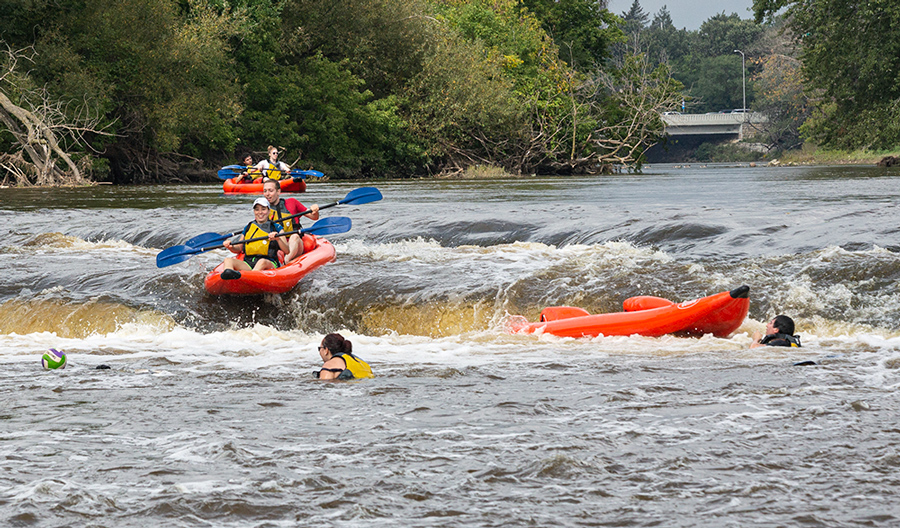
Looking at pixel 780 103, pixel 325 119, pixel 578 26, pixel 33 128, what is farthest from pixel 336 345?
pixel 780 103

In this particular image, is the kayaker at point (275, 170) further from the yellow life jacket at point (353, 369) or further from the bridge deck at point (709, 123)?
the bridge deck at point (709, 123)

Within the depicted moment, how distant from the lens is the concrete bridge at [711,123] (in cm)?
7425

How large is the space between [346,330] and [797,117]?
62.4 m

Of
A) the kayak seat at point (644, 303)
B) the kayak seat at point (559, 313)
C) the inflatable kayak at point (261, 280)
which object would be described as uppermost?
the inflatable kayak at point (261, 280)

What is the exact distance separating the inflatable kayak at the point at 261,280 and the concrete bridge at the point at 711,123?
6732 centimetres

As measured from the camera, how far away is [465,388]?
226 inches

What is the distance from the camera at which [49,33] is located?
27.3m

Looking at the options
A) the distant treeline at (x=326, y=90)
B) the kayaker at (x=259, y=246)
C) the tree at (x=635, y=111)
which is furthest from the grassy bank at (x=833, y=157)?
the kayaker at (x=259, y=246)

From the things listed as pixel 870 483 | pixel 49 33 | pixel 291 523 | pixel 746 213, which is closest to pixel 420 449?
pixel 291 523

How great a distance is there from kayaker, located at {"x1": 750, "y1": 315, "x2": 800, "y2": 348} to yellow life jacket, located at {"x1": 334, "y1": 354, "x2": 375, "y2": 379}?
2.85 meters

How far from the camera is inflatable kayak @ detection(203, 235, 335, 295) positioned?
347 inches

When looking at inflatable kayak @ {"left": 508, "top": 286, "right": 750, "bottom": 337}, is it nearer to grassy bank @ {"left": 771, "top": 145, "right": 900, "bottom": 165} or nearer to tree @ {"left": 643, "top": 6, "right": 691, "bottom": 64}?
grassy bank @ {"left": 771, "top": 145, "right": 900, "bottom": 165}

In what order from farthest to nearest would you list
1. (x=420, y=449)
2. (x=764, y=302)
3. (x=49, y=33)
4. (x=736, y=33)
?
(x=736, y=33)
(x=49, y=33)
(x=764, y=302)
(x=420, y=449)

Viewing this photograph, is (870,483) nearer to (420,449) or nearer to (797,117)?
(420,449)
